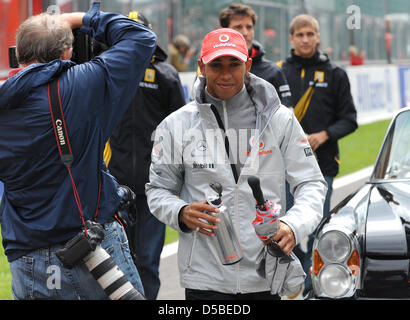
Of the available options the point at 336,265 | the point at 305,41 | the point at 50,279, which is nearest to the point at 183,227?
the point at 50,279

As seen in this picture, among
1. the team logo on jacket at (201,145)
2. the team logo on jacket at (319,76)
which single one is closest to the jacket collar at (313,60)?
the team logo on jacket at (319,76)

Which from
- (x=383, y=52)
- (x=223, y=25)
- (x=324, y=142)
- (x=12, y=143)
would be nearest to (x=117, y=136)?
(x=223, y=25)

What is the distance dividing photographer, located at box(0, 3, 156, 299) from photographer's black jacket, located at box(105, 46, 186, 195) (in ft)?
6.94

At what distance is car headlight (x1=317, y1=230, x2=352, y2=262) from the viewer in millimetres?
4289

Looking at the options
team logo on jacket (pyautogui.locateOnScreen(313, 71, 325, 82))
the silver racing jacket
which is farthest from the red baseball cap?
team logo on jacket (pyautogui.locateOnScreen(313, 71, 325, 82))

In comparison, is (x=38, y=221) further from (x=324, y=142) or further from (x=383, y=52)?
(x=383, y=52)

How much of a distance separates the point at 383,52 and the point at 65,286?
3087cm

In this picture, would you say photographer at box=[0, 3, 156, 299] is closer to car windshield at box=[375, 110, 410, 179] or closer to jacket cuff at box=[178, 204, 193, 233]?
jacket cuff at box=[178, 204, 193, 233]

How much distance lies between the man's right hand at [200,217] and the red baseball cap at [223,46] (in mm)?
697

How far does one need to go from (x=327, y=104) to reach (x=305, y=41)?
0.58 m

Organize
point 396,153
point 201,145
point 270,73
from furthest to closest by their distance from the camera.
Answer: point 270,73 < point 396,153 < point 201,145

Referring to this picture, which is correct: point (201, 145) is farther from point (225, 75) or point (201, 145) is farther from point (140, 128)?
point (140, 128)

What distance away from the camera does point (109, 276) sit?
122 inches
